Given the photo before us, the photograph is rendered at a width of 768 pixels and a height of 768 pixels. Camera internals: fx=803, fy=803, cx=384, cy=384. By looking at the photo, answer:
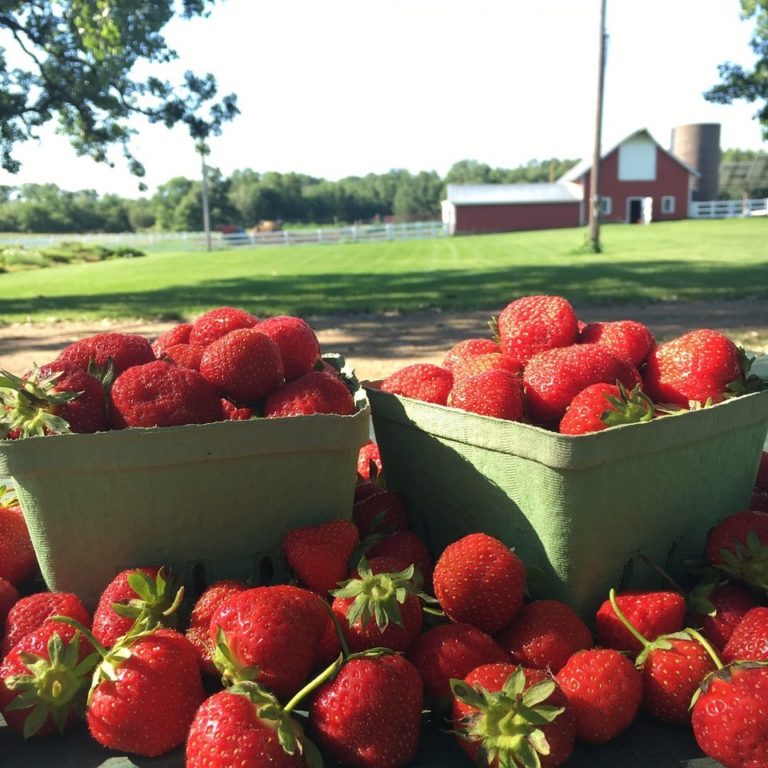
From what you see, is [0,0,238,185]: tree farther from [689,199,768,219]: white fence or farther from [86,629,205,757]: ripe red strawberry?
[689,199,768,219]: white fence

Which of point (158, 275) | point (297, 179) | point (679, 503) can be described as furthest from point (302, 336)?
point (297, 179)

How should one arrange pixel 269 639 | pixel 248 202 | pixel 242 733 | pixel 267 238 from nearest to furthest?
pixel 242 733 → pixel 269 639 → pixel 267 238 → pixel 248 202

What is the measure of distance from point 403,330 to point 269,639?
7693mm

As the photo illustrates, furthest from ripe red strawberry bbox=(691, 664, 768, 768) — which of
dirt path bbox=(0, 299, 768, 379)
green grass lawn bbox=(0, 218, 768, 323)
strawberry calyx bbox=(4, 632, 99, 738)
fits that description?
green grass lawn bbox=(0, 218, 768, 323)

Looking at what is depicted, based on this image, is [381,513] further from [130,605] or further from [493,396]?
[130,605]

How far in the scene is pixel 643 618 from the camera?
141cm

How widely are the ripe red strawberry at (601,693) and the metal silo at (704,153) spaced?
61.6m

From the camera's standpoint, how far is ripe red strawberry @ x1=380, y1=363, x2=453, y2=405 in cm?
183

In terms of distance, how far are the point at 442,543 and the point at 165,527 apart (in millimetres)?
612

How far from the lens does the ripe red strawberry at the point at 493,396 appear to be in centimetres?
160

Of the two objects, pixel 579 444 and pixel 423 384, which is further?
pixel 423 384

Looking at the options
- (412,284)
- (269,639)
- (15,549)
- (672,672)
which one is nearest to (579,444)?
(672,672)

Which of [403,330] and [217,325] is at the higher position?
[217,325]

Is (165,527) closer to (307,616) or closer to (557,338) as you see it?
(307,616)
